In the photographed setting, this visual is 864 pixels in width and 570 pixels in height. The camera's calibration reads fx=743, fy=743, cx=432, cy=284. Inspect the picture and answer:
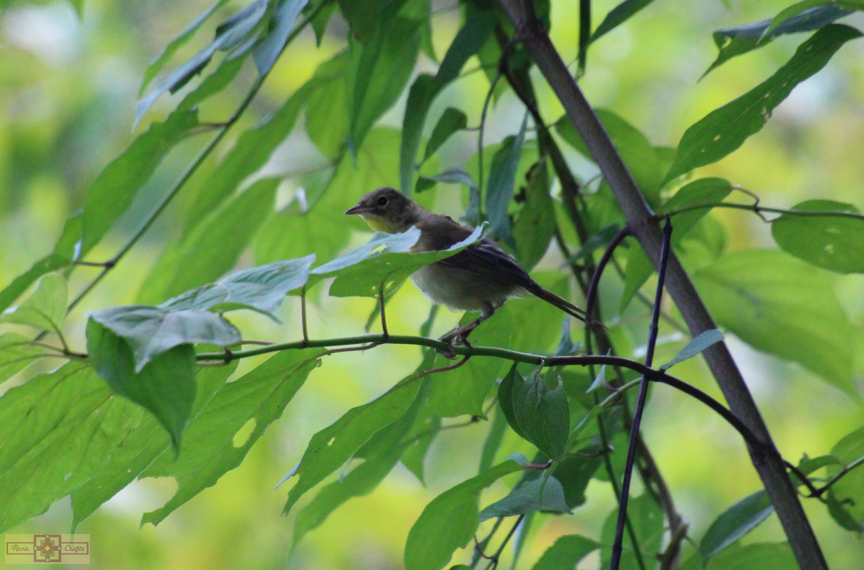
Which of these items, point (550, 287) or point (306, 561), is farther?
point (306, 561)

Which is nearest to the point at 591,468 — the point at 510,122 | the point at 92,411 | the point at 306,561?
the point at 92,411

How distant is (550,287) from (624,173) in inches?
21.0

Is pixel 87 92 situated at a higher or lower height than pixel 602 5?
higher

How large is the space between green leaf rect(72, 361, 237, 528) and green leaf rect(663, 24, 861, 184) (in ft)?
2.76

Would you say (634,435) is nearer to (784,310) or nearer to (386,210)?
(784,310)

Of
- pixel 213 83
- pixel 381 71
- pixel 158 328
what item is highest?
pixel 381 71

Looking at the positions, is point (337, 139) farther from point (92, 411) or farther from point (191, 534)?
point (191, 534)

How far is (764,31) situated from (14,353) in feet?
4.11

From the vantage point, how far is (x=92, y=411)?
0.97 m

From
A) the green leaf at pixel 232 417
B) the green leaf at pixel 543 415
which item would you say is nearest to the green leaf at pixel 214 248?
the green leaf at pixel 232 417

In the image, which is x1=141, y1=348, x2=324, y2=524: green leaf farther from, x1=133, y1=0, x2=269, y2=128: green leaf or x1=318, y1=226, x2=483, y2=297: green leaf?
x1=133, y1=0, x2=269, y2=128: green leaf

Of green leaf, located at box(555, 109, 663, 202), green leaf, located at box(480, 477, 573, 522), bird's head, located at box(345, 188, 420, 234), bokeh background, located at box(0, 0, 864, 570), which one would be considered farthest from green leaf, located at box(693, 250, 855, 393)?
bokeh background, located at box(0, 0, 864, 570)

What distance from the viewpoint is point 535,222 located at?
1.82 meters

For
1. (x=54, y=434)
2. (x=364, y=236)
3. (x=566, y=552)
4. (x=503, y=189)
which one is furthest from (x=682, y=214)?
(x=364, y=236)
